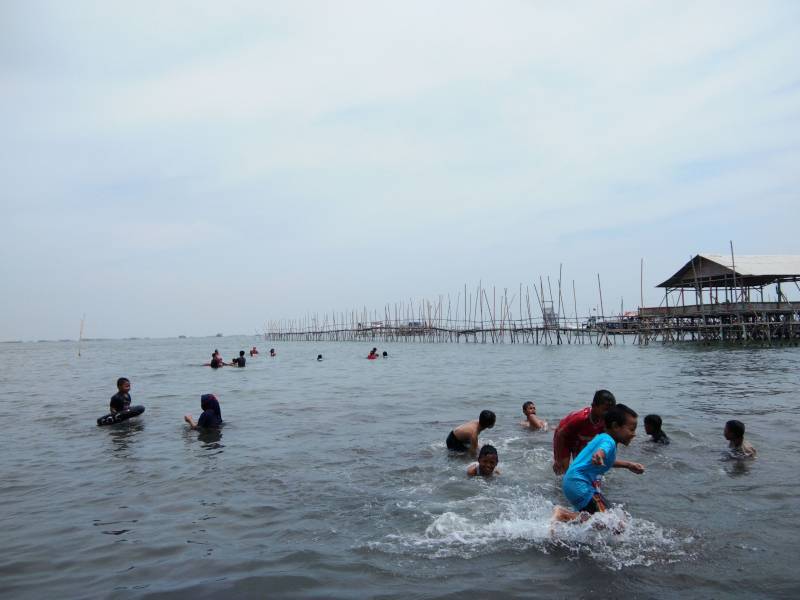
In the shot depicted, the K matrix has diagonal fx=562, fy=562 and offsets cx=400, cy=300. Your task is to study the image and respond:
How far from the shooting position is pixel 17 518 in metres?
6.98

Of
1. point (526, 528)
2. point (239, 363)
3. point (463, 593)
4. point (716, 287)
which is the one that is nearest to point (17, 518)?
point (463, 593)

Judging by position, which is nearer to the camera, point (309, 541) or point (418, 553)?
point (418, 553)

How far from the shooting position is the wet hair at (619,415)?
5689 millimetres

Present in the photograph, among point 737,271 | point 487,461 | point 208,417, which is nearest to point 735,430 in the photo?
point 487,461

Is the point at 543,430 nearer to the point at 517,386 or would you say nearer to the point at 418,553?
the point at 418,553

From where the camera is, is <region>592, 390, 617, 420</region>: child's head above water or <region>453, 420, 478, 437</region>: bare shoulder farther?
<region>453, 420, 478, 437</region>: bare shoulder

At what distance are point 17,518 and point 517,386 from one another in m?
17.2

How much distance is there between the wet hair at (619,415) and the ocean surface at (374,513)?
101cm

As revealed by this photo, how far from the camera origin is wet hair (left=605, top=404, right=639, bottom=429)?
569 centimetres

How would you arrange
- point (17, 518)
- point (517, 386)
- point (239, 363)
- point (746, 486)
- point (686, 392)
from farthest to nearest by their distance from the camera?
point (239, 363), point (517, 386), point (686, 392), point (746, 486), point (17, 518)

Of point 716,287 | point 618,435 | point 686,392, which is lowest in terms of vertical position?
point 686,392

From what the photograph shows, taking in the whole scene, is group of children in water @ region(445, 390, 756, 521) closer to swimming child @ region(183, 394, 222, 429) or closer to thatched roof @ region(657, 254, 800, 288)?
swimming child @ region(183, 394, 222, 429)

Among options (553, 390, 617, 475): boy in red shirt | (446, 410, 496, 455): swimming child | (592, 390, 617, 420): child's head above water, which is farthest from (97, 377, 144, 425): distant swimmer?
(592, 390, 617, 420): child's head above water

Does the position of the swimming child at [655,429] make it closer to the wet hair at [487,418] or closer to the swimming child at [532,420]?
the swimming child at [532,420]
